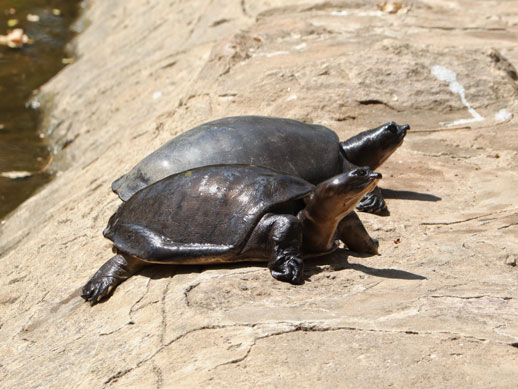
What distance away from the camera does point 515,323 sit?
253cm

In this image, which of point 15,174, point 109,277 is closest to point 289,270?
point 109,277

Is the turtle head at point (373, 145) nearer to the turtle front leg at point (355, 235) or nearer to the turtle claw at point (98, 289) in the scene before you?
the turtle front leg at point (355, 235)

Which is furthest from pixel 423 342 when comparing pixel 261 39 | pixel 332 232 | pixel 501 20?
pixel 501 20

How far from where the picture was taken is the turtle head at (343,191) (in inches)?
117

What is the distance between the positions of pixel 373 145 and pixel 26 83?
19.6 feet

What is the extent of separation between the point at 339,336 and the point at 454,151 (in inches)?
103

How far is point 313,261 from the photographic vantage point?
3.29 meters

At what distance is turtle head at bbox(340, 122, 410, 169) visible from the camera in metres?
4.38

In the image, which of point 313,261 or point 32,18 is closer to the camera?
point 313,261

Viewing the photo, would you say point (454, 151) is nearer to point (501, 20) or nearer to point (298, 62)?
point (298, 62)

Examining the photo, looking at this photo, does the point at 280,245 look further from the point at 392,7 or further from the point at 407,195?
the point at 392,7

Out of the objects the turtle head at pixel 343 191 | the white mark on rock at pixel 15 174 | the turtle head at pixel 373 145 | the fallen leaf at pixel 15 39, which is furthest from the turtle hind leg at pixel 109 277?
the fallen leaf at pixel 15 39

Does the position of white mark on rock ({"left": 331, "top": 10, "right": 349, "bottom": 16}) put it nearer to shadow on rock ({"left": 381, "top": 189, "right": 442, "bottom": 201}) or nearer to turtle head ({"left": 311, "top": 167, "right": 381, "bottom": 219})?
shadow on rock ({"left": 381, "top": 189, "right": 442, "bottom": 201})

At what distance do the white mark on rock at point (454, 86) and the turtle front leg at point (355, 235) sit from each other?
6.75 feet
